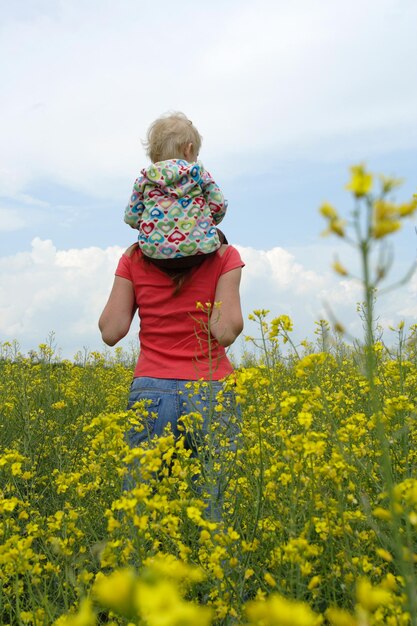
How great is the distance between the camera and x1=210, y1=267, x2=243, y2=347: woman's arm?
2.65 m

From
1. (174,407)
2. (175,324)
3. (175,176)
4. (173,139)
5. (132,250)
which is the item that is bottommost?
(174,407)

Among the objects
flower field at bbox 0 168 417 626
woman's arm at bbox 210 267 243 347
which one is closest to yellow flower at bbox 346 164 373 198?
flower field at bbox 0 168 417 626

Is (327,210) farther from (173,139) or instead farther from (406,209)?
(173,139)

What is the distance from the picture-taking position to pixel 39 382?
577 centimetres

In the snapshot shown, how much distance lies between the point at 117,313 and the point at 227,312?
530 mm

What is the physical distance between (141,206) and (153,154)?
0.30 meters

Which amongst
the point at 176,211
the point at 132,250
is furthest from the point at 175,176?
the point at 132,250

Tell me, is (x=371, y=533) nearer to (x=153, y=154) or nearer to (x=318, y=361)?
(x=318, y=361)

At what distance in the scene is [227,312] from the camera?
2.70 m

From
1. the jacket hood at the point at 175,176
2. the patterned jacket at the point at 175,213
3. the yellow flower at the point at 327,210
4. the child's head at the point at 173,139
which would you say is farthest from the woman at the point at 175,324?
the yellow flower at the point at 327,210

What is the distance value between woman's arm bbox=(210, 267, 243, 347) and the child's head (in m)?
0.61

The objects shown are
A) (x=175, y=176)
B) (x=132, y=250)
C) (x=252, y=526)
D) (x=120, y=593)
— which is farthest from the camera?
(x=132, y=250)

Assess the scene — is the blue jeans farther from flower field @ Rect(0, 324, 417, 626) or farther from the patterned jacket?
the patterned jacket

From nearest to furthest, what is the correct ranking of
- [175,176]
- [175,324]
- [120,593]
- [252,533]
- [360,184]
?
1. [120,593]
2. [360,184]
3. [252,533]
4. [175,176]
5. [175,324]
